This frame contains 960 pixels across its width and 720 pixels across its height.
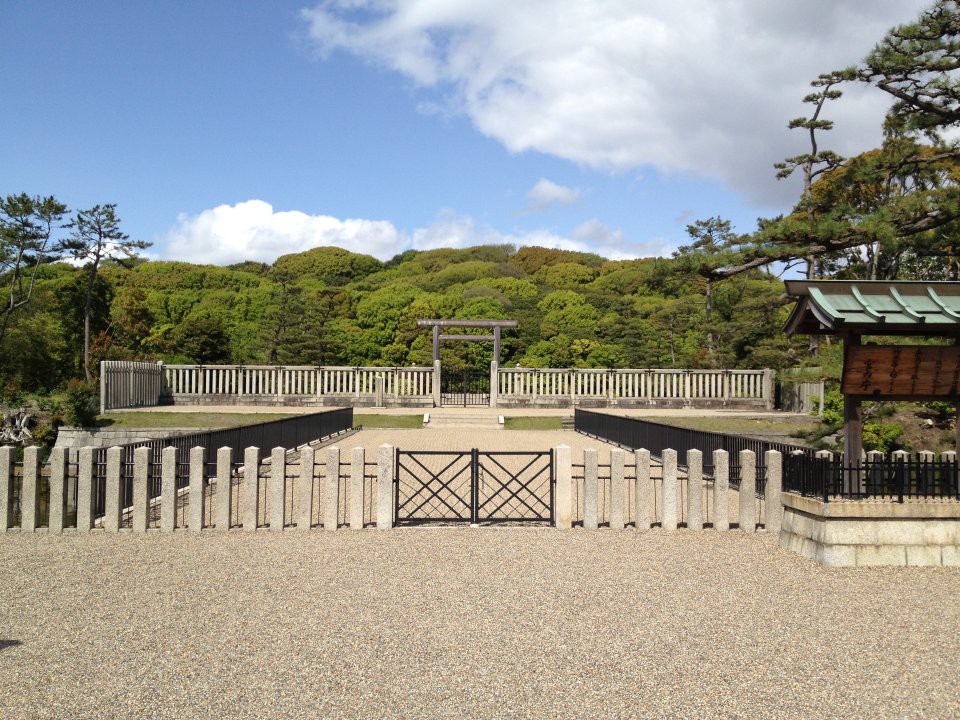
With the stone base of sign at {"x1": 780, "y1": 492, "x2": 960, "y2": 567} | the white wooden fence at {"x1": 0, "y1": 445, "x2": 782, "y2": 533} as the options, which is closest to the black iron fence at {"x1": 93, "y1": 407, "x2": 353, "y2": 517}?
the white wooden fence at {"x1": 0, "y1": 445, "x2": 782, "y2": 533}

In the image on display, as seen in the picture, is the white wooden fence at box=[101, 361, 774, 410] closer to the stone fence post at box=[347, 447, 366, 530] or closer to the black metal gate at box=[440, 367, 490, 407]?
the black metal gate at box=[440, 367, 490, 407]

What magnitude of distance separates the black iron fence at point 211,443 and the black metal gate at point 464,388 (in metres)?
9.66

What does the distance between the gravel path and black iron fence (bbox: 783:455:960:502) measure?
0.77 metres

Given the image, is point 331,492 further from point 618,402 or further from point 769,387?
point 769,387

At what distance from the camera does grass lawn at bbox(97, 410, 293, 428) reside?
22.0 meters

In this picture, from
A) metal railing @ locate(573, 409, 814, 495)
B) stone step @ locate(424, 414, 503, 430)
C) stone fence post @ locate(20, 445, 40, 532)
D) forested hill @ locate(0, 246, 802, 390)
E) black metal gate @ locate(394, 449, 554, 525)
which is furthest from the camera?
forested hill @ locate(0, 246, 802, 390)

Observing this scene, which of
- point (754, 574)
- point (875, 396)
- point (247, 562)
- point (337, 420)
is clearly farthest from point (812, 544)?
point (337, 420)

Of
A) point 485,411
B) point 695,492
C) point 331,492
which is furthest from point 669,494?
point 485,411

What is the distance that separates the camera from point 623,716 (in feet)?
13.2

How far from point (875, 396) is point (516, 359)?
35509mm

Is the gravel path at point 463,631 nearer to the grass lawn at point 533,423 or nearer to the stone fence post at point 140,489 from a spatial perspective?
the stone fence post at point 140,489

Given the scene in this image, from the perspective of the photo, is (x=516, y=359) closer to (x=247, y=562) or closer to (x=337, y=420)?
(x=337, y=420)

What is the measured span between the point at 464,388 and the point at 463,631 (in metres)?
25.9

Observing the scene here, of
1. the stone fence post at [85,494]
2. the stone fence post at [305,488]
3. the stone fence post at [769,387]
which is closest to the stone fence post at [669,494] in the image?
the stone fence post at [305,488]
